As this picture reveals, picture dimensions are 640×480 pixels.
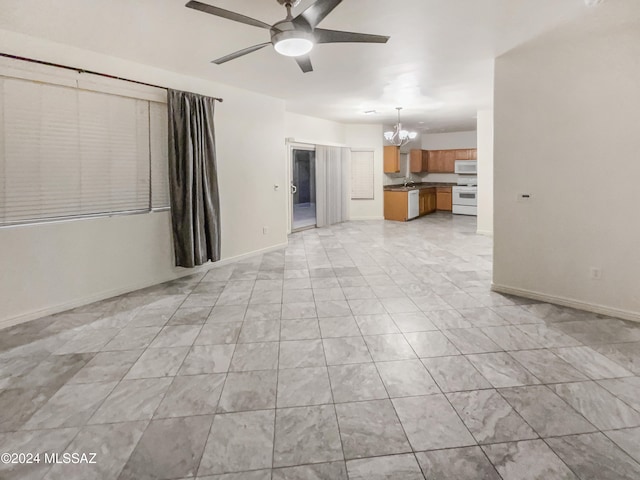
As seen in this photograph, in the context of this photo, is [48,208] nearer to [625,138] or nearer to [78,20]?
[78,20]

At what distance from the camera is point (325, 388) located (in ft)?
7.18

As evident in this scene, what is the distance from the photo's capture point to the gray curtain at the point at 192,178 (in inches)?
167

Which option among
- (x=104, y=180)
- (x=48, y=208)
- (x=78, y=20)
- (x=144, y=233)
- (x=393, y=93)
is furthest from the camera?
(x=393, y=93)

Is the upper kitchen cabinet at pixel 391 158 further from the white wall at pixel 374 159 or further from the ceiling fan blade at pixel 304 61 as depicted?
the ceiling fan blade at pixel 304 61

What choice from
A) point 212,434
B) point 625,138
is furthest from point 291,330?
point 625,138

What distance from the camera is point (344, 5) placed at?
2650mm

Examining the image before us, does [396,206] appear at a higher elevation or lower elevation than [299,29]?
lower

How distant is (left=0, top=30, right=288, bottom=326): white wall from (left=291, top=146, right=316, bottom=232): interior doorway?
1.71m


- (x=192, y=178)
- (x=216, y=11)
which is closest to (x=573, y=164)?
(x=216, y=11)

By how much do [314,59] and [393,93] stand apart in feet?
6.86

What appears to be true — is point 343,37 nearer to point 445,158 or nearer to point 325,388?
point 325,388

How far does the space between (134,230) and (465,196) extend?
29.2 ft

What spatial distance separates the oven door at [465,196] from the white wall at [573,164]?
674 centimetres

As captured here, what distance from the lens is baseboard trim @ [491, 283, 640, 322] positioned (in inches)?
123
